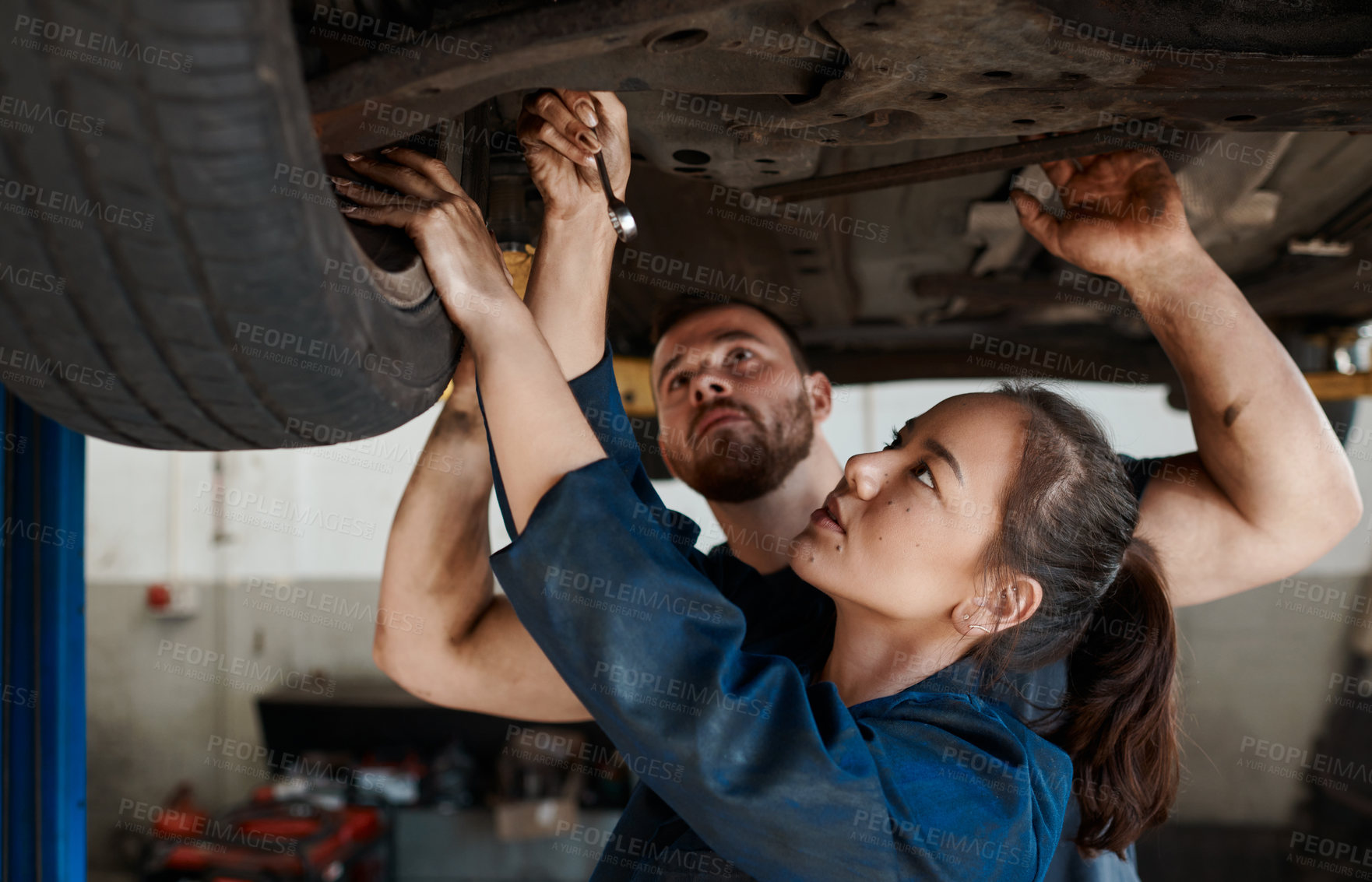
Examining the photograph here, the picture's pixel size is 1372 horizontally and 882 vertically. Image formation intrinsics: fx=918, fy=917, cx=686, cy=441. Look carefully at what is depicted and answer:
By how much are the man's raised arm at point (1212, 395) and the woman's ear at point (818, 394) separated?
51 centimetres

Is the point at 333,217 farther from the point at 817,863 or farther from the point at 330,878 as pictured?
A: the point at 330,878

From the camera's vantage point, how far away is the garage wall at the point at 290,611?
158 inches

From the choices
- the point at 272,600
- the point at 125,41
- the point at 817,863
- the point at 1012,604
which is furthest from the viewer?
the point at 272,600

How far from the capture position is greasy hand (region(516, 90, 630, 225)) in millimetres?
781

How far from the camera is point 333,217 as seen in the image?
0.54 metres

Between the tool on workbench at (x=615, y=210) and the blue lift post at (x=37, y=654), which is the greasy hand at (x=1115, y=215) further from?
the blue lift post at (x=37, y=654)

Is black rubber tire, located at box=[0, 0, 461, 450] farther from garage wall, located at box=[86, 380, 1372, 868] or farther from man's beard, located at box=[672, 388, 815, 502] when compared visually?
garage wall, located at box=[86, 380, 1372, 868]

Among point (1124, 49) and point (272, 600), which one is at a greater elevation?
point (1124, 49)

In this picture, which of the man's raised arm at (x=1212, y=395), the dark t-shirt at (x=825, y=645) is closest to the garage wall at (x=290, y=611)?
the dark t-shirt at (x=825, y=645)

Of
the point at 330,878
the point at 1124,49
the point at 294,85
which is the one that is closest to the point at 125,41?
the point at 294,85

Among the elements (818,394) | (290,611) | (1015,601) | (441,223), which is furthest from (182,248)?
(290,611)

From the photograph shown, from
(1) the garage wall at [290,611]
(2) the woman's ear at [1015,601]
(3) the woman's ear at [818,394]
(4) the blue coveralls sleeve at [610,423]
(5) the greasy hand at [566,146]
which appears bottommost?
(1) the garage wall at [290,611]

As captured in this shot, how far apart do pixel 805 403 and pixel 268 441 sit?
0.93 meters

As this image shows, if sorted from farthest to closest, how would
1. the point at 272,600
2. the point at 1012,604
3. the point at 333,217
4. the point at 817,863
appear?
the point at 272,600 → the point at 1012,604 → the point at 817,863 → the point at 333,217
